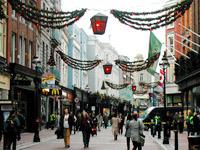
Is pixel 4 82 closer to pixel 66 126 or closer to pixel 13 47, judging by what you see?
pixel 13 47

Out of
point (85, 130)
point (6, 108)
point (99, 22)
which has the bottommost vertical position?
point (85, 130)

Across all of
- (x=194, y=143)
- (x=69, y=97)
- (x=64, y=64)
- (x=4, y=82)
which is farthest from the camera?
(x=69, y=97)

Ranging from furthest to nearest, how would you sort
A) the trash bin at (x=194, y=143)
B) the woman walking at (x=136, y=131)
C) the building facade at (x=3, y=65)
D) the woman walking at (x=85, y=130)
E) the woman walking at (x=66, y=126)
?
the building facade at (x=3, y=65) → the woman walking at (x=66, y=126) → the woman walking at (x=85, y=130) → the woman walking at (x=136, y=131) → the trash bin at (x=194, y=143)

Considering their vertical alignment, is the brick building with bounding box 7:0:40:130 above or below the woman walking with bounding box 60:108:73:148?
above

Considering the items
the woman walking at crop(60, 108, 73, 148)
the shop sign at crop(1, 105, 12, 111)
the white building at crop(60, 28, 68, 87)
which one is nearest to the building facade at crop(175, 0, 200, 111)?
the woman walking at crop(60, 108, 73, 148)

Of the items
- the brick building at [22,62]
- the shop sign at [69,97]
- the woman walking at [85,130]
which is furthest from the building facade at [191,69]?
the shop sign at [69,97]

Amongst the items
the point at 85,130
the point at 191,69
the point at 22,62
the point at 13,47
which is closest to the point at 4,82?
the point at 13,47

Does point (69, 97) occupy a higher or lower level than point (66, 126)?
higher

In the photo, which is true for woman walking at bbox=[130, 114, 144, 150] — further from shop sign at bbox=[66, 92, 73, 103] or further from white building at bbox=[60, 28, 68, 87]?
shop sign at bbox=[66, 92, 73, 103]

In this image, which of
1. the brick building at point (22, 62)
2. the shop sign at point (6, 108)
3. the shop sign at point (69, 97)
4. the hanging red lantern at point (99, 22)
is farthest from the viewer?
the shop sign at point (69, 97)

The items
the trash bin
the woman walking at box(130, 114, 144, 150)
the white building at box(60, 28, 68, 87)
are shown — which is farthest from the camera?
the white building at box(60, 28, 68, 87)

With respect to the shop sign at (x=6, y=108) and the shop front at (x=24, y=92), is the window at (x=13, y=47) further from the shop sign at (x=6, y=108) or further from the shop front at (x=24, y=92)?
the shop sign at (x=6, y=108)

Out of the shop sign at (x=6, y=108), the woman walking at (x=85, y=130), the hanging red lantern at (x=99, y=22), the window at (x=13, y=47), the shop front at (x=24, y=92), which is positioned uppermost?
the window at (x=13, y=47)

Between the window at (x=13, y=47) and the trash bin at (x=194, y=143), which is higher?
the window at (x=13, y=47)
